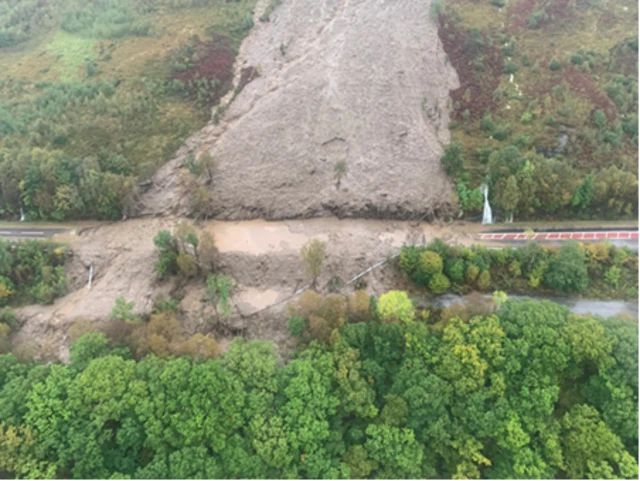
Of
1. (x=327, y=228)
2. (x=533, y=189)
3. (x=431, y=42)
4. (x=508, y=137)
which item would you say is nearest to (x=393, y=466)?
(x=327, y=228)

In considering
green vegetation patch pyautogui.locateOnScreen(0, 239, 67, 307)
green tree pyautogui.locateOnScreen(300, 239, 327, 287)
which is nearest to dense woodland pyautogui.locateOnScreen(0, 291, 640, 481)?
green tree pyautogui.locateOnScreen(300, 239, 327, 287)

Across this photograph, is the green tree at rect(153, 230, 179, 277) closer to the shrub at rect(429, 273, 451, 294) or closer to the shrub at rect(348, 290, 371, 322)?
the shrub at rect(348, 290, 371, 322)

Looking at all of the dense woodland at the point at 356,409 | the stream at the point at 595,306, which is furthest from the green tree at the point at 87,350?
the stream at the point at 595,306

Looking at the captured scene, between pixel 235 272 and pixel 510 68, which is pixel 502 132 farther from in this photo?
pixel 235 272

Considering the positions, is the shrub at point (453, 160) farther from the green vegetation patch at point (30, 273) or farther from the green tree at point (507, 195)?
the green vegetation patch at point (30, 273)

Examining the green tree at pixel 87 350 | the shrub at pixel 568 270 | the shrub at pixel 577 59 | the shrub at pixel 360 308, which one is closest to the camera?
the green tree at pixel 87 350

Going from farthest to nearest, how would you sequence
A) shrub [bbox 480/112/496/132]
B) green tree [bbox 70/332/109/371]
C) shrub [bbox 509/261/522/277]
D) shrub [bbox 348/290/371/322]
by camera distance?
shrub [bbox 480/112/496/132]
shrub [bbox 509/261/522/277]
shrub [bbox 348/290/371/322]
green tree [bbox 70/332/109/371]

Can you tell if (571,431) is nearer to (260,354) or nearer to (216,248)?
(260,354)
